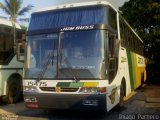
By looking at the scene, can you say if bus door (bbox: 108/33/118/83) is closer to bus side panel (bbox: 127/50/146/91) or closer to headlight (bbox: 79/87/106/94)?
headlight (bbox: 79/87/106/94)

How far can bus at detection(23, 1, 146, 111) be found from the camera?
8.95 meters

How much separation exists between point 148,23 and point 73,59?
645 inches

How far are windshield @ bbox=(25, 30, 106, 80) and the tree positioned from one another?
1471cm

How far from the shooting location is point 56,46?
942 centimetres

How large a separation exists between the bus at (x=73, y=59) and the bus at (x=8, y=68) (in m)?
3.11

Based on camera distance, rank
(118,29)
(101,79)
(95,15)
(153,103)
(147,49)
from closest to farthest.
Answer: (101,79), (95,15), (118,29), (153,103), (147,49)

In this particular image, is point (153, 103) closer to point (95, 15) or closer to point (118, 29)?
point (118, 29)

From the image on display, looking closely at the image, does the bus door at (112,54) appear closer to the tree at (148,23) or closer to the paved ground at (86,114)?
the paved ground at (86,114)

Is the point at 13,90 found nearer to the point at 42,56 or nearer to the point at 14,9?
the point at 42,56

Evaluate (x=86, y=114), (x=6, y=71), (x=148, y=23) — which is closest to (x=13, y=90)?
(x=6, y=71)

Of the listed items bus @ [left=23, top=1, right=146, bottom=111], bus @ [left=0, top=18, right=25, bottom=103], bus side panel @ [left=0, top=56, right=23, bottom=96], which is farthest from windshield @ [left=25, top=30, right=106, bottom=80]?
bus @ [left=0, top=18, right=25, bottom=103]

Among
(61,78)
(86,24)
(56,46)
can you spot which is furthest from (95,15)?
(61,78)

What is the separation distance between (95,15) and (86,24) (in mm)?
387

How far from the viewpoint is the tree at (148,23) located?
A: 23578 mm
